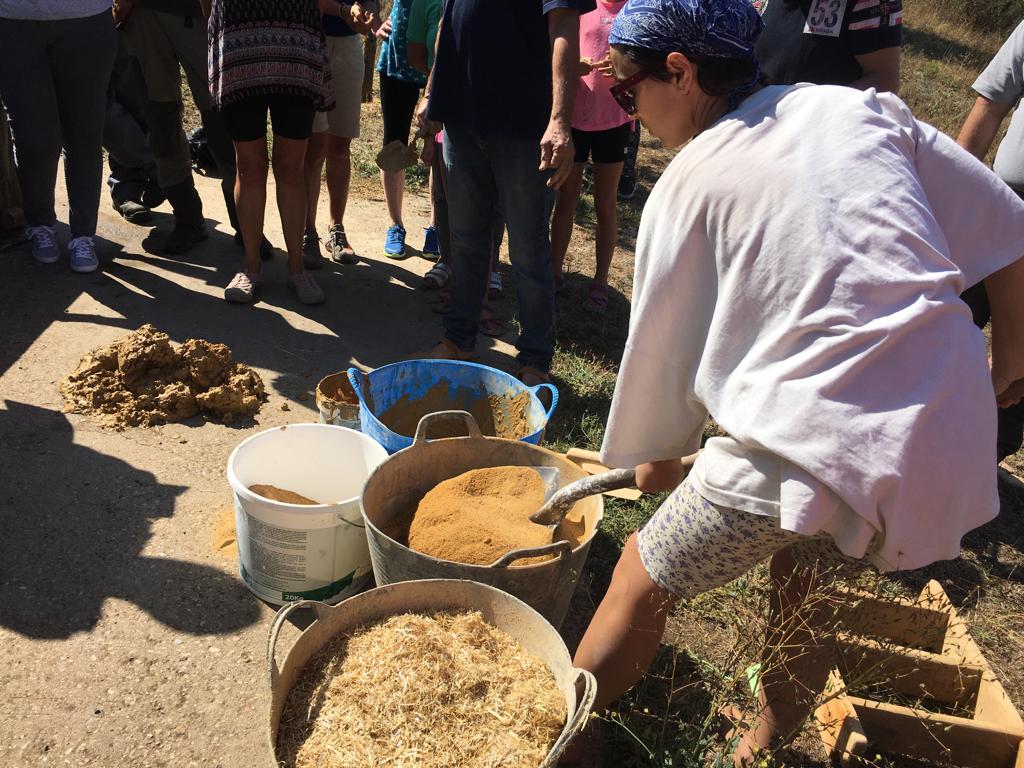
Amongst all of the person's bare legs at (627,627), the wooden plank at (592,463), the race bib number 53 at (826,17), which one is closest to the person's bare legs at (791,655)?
the person's bare legs at (627,627)

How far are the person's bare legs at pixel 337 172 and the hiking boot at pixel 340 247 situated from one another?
5 cm

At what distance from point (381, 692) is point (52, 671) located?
1.10 m

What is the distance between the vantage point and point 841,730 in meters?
2.37

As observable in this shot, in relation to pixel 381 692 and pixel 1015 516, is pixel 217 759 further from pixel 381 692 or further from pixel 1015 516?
pixel 1015 516

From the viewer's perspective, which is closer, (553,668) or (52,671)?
(553,668)

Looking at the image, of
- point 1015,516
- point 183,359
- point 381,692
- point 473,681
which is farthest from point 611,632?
point 1015,516

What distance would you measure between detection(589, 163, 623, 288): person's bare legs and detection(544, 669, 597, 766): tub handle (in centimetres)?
353

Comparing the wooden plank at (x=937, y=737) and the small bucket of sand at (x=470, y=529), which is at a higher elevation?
the small bucket of sand at (x=470, y=529)

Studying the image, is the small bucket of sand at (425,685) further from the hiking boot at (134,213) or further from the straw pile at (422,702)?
the hiking boot at (134,213)

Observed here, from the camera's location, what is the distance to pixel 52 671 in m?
2.32

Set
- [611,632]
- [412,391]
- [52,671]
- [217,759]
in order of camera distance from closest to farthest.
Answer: [611,632]
[217,759]
[52,671]
[412,391]

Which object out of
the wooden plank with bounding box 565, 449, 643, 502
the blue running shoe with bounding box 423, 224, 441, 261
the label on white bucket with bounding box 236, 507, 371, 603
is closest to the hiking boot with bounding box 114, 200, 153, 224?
the blue running shoe with bounding box 423, 224, 441, 261

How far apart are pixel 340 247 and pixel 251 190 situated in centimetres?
108

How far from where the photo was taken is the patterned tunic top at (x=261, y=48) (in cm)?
387
